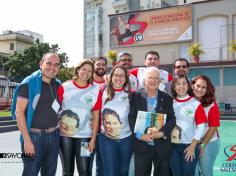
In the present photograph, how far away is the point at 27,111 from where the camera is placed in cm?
337

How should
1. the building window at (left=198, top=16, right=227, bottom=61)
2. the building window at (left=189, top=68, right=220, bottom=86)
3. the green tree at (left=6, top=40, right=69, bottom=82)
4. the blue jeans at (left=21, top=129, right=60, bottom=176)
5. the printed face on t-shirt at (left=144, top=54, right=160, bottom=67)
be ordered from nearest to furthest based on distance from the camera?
the blue jeans at (left=21, top=129, right=60, bottom=176)
the printed face on t-shirt at (left=144, top=54, right=160, bottom=67)
the building window at (left=189, top=68, right=220, bottom=86)
the building window at (left=198, top=16, right=227, bottom=61)
the green tree at (left=6, top=40, right=69, bottom=82)

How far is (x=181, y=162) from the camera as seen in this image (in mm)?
3611

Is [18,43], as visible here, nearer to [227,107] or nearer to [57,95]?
[227,107]

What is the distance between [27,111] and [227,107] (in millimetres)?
21956

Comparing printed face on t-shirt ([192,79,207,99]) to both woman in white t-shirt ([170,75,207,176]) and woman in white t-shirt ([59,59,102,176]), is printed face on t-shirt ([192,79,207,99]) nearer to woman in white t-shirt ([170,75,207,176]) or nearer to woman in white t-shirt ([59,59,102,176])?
woman in white t-shirt ([170,75,207,176])

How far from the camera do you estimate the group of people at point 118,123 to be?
3475mm

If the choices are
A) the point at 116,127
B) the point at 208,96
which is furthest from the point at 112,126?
the point at 208,96

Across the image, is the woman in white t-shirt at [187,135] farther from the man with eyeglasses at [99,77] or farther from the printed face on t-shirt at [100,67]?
the printed face on t-shirt at [100,67]

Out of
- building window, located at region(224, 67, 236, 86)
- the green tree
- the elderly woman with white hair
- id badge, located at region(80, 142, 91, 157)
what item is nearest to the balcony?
the green tree

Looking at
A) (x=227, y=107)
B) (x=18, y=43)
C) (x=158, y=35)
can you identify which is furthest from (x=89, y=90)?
(x=18, y=43)

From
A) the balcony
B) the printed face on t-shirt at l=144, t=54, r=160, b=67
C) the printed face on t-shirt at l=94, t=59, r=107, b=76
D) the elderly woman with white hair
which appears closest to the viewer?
the elderly woman with white hair

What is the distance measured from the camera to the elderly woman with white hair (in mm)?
3512

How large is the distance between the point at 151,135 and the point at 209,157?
783 mm

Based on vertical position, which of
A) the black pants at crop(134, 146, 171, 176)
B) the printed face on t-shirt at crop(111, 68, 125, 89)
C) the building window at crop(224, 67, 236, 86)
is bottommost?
the black pants at crop(134, 146, 171, 176)
